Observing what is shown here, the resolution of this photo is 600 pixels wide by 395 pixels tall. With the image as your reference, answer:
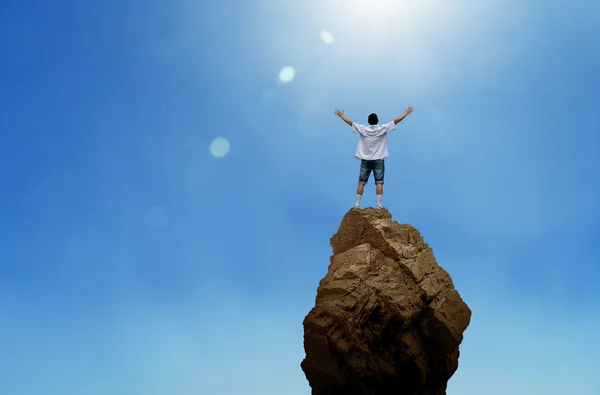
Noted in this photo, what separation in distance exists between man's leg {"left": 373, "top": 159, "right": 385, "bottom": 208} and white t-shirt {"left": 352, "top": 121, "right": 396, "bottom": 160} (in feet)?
0.80

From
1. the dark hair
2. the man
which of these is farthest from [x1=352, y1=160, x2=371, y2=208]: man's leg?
the dark hair

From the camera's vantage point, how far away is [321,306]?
17.5m

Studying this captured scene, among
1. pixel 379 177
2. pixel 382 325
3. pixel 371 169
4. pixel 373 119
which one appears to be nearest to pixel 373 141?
pixel 373 119

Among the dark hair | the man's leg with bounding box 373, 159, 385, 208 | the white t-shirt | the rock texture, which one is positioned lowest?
the rock texture

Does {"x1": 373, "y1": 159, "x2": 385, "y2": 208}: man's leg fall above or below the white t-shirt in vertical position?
below

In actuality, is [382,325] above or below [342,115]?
below

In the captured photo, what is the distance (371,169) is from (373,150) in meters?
0.67

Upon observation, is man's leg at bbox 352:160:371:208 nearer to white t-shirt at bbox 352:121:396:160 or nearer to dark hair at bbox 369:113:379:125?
white t-shirt at bbox 352:121:396:160

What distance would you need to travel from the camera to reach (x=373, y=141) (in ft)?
65.8

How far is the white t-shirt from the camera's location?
1997 centimetres

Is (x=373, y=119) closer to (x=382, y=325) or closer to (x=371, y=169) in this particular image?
(x=371, y=169)

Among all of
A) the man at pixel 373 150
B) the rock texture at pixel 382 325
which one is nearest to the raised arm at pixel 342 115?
the man at pixel 373 150

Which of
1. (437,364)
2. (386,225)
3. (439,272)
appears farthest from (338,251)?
(437,364)

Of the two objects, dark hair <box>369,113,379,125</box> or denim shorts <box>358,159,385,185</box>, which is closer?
denim shorts <box>358,159,385,185</box>
